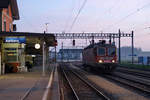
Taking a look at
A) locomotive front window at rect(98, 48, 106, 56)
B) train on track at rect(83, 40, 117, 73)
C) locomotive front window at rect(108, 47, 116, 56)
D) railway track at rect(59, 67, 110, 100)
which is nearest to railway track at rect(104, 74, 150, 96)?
railway track at rect(59, 67, 110, 100)

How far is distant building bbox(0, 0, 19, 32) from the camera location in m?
38.6

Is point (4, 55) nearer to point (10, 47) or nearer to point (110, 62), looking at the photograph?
point (10, 47)

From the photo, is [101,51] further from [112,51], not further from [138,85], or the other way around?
[138,85]

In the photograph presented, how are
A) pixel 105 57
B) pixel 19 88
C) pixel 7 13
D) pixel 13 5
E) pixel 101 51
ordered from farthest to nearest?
pixel 13 5 < pixel 7 13 < pixel 101 51 < pixel 105 57 < pixel 19 88

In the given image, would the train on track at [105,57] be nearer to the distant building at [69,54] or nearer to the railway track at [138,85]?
the railway track at [138,85]

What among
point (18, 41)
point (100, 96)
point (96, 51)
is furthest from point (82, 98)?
point (96, 51)

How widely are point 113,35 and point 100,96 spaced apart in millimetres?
43248

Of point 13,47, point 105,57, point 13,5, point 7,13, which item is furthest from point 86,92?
point 13,5

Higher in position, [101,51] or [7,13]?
[7,13]

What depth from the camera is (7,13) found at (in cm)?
4250

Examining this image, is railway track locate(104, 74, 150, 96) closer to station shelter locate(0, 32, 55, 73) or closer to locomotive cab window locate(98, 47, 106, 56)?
locomotive cab window locate(98, 47, 106, 56)

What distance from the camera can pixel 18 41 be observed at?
2662 centimetres

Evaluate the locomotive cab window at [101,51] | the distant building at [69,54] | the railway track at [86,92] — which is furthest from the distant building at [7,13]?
the distant building at [69,54]

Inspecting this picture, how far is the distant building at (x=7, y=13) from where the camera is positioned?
127 ft
